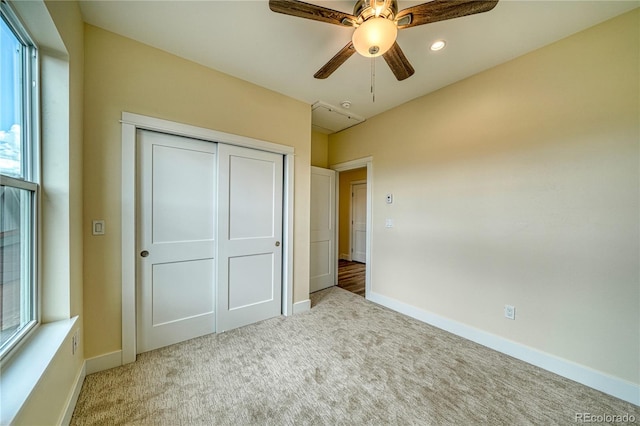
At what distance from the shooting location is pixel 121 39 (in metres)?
1.83

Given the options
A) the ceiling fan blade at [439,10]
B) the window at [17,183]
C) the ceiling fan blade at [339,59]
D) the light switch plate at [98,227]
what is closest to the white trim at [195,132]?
the window at [17,183]

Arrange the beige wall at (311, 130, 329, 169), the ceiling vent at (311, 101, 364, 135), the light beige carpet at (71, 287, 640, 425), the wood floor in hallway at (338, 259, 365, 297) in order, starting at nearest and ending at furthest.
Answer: the light beige carpet at (71, 287, 640, 425) < the ceiling vent at (311, 101, 364, 135) < the wood floor in hallway at (338, 259, 365, 297) < the beige wall at (311, 130, 329, 169)

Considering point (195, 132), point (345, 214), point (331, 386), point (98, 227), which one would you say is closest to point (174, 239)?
point (98, 227)

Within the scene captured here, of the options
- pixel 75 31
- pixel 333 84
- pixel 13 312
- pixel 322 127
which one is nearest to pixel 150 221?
pixel 13 312

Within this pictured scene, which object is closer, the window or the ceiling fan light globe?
the window

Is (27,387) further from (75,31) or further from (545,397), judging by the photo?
(545,397)

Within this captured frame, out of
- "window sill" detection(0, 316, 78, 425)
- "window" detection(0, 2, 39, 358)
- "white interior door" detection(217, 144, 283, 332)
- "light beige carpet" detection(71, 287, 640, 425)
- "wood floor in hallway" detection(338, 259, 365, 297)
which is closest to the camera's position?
"window sill" detection(0, 316, 78, 425)

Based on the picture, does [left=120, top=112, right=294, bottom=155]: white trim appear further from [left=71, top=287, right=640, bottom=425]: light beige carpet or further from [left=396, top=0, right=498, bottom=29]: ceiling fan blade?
[left=71, top=287, right=640, bottom=425]: light beige carpet

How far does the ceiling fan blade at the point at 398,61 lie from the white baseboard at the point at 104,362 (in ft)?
10.0

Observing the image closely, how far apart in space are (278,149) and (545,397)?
3103 mm

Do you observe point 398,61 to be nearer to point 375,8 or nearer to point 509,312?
point 375,8

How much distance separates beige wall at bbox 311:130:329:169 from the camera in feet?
12.8

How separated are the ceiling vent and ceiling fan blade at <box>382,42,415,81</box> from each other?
1351 millimetres

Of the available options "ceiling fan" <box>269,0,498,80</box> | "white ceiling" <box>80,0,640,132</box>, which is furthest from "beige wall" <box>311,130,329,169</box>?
"ceiling fan" <box>269,0,498,80</box>
